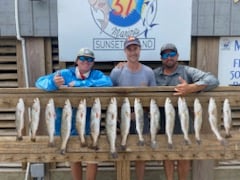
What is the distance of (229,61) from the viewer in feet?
12.7

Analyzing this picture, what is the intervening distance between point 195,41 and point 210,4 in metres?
0.43

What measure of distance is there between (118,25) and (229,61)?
1357 mm

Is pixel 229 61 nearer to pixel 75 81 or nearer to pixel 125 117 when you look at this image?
pixel 125 117

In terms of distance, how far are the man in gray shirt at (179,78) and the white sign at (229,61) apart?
70cm

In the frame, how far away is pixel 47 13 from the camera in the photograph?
144 inches

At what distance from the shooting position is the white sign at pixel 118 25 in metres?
3.61

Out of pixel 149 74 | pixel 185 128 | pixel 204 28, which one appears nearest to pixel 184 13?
pixel 204 28

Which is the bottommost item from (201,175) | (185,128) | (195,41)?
(201,175)

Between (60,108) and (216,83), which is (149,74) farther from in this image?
(60,108)

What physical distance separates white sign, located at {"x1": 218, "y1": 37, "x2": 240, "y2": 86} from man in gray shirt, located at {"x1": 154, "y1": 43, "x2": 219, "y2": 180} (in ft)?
2.29

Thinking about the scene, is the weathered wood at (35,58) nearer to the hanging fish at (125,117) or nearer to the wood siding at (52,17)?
the wood siding at (52,17)

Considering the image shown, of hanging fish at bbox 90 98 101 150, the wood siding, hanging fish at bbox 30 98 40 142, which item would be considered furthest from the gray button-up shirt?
hanging fish at bbox 30 98 40 142

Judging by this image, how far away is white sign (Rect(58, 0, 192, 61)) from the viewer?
361 centimetres

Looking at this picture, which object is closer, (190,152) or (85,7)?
(190,152)
